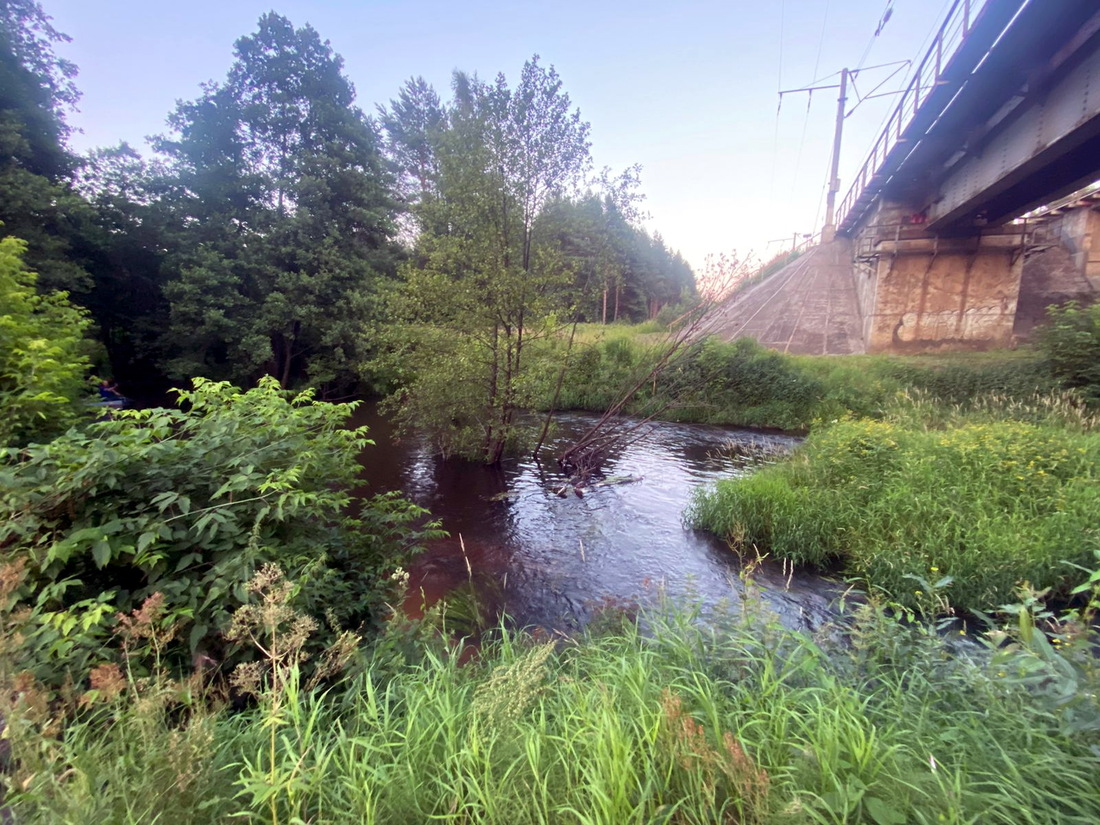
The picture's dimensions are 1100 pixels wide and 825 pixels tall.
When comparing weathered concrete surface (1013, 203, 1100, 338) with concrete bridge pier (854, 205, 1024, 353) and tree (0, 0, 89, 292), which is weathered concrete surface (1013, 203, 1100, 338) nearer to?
concrete bridge pier (854, 205, 1024, 353)

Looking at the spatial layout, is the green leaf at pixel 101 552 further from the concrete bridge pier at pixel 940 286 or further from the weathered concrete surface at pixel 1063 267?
the weathered concrete surface at pixel 1063 267

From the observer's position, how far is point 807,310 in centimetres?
2167

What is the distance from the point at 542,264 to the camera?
396 inches

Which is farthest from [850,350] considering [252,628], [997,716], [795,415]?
[252,628]

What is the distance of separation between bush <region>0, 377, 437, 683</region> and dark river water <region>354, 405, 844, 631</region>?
6.42 feet

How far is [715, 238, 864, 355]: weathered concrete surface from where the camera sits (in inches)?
774

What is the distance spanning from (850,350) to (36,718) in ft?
71.8

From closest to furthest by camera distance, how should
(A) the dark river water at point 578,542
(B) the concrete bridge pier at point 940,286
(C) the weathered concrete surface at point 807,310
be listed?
(A) the dark river water at point 578,542 < (B) the concrete bridge pier at point 940,286 < (C) the weathered concrete surface at point 807,310

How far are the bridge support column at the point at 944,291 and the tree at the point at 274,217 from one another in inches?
713

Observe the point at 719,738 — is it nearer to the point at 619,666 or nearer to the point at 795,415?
the point at 619,666

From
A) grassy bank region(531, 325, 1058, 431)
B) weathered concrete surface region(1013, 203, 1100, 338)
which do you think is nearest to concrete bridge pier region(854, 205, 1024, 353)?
grassy bank region(531, 325, 1058, 431)

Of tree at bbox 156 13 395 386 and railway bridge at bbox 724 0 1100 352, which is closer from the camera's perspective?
railway bridge at bbox 724 0 1100 352

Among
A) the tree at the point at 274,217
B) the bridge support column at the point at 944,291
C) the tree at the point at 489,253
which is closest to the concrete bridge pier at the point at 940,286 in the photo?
the bridge support column at the point at 944,291

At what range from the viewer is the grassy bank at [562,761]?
5.40 ft
